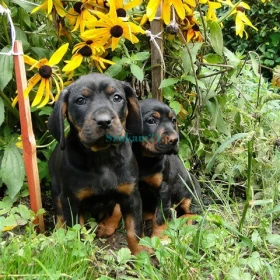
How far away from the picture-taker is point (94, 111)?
2.60 meters

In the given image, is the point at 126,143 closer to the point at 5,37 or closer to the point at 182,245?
the point at 182,245

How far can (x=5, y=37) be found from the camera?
330cm

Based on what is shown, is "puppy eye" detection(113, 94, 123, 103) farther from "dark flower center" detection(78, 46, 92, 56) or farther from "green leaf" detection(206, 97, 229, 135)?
"green leaf" detection(206, 97, 229, 135)

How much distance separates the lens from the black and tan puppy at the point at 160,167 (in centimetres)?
304

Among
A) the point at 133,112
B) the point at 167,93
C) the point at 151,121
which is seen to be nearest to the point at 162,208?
the point at 151,121

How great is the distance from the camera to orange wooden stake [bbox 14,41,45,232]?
2.90 meters

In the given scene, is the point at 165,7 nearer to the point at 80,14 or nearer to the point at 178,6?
the point at 178,6

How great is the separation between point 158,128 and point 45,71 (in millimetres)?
756

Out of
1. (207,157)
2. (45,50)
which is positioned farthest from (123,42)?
(207,157)

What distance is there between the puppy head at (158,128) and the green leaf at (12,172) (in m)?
0.78

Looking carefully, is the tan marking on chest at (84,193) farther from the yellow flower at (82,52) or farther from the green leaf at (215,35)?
the green leaf at (215,35)

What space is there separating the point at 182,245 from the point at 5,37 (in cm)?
183

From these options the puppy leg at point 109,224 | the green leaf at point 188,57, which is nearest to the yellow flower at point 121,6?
the green leaf at point 188,57

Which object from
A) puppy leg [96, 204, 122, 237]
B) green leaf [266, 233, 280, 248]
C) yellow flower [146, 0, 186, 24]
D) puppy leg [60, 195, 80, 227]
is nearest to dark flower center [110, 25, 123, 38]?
yellow flower [146, 0, 186, 24]
